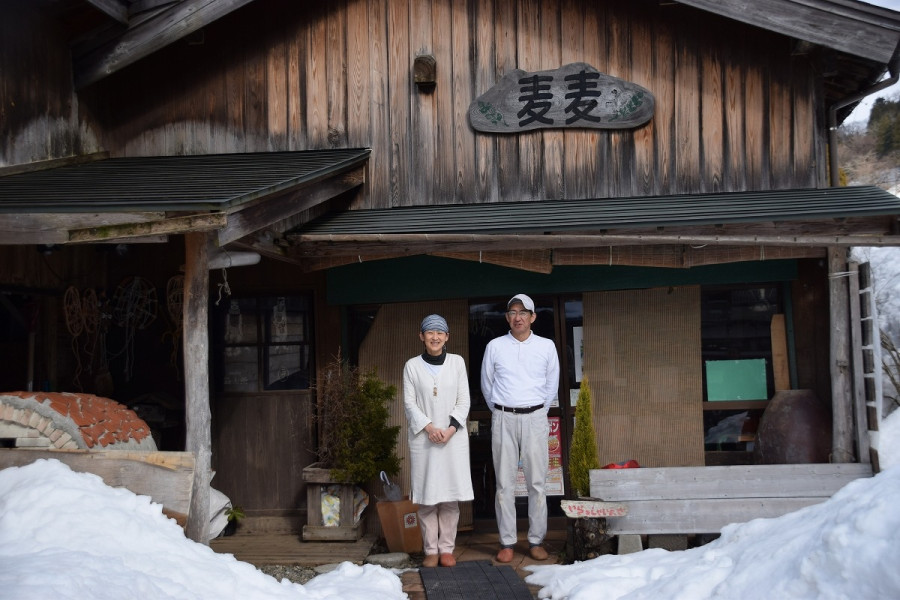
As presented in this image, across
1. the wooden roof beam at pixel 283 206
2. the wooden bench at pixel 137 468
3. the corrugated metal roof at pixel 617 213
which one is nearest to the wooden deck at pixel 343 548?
the wooden bench at pixel 137 468

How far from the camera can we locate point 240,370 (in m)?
9.14

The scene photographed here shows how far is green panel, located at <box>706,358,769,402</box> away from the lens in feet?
27.0

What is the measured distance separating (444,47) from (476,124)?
0.85m

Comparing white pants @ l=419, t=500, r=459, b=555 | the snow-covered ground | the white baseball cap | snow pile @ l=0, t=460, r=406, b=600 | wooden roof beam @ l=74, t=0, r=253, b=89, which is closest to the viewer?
the snow-covered ground

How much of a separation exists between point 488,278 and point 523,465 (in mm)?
1962

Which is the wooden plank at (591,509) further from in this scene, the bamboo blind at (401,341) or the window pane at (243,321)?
the window pane at (243,321)

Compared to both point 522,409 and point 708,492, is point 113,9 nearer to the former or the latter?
point 522,409

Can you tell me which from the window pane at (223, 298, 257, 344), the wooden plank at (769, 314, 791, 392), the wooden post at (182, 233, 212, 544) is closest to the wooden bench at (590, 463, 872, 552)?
the wooden plank at (769, 314, 791, 392)

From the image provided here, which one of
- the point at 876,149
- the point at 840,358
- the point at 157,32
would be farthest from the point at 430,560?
the point at 876,149

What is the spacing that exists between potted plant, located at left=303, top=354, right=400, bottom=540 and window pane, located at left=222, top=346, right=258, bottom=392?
1.12 metres

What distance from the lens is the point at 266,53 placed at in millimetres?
8875

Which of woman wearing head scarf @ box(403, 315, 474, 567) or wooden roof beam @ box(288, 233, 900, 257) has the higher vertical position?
wooden roof beam @ box(288, 233, 900, 257)

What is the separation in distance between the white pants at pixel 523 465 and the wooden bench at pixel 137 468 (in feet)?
8.35

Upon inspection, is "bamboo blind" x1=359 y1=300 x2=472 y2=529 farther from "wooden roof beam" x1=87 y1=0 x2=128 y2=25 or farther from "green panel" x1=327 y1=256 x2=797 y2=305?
"wooden roof beam" x1=87 y1=0 x2=128 y2=25
